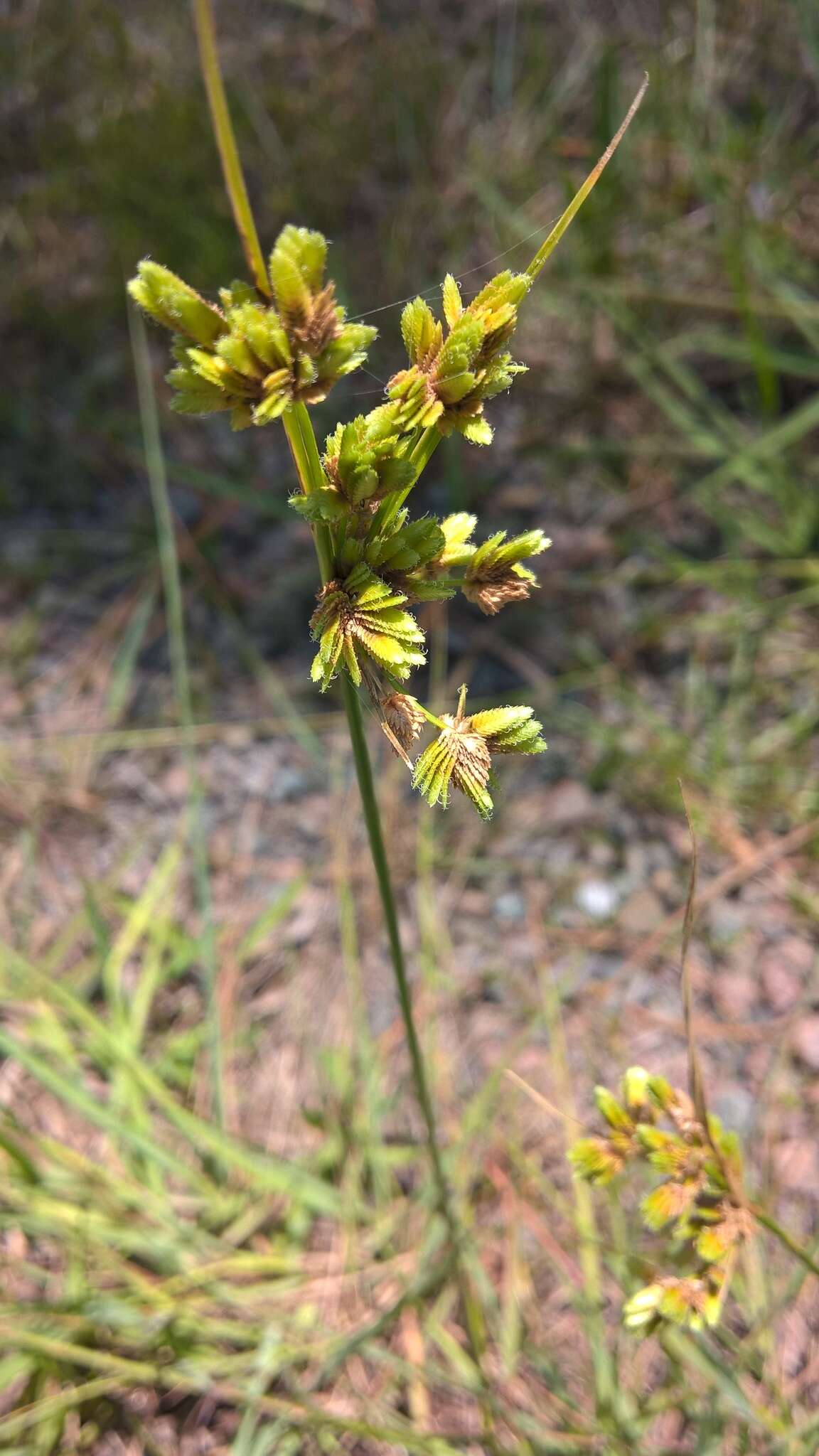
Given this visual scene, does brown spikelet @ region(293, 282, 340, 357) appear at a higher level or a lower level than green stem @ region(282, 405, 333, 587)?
higher

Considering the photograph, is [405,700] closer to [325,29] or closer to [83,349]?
[83,349]

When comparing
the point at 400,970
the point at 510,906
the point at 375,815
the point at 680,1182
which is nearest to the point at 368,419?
the point at 375,815

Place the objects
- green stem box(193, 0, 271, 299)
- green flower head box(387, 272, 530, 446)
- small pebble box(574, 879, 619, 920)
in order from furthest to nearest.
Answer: small pebble box(574, 879, 619, 920) < green flower head box(387, 272, 530, 446) < green stem box(193, 0, 271, 299)

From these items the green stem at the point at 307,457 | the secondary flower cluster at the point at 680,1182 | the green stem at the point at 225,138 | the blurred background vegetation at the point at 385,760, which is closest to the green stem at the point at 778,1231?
the secondary flower cluster at the point at 680,1182

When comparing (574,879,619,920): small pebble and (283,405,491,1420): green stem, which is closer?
(283,405,491,1420): green stem

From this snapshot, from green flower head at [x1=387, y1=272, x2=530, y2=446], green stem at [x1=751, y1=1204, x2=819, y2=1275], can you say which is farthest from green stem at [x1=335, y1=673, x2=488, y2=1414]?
green stem at [x1=751, y1=1204, x2=819, y2=1275]

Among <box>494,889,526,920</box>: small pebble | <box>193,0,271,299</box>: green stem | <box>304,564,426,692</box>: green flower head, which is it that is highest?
<box>193,0,271,299</box>: green stem

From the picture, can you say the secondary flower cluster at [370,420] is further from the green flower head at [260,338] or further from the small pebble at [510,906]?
the small pebble at [510,906]

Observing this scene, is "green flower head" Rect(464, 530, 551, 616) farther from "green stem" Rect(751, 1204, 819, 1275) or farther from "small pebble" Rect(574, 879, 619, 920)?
"small pebble" Rect(574, 879, 619, 920)
